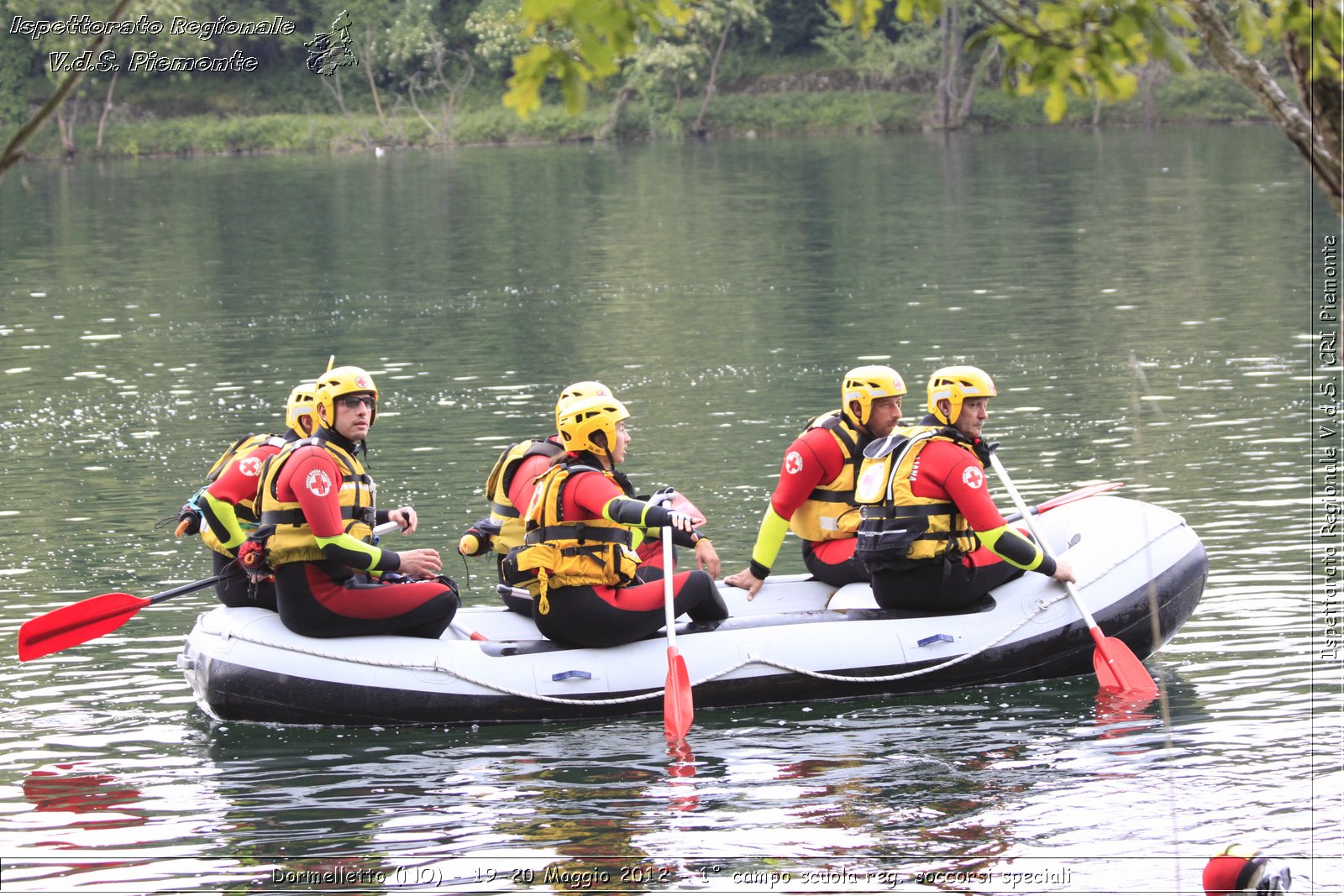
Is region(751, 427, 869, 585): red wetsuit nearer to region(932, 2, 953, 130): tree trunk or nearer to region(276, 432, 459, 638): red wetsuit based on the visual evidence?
region(276, 432, 459, 638): red wetsuit

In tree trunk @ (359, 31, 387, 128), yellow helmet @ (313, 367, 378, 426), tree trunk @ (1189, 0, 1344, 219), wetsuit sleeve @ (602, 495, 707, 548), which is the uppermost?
tree trunk @ (359, 31, 387, 128)

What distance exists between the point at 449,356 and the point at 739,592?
11.0 metres

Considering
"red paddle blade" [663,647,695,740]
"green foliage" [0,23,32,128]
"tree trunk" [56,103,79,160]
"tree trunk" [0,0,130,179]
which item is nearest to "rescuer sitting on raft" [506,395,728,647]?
"red paddle blade" [663,647,695,740]

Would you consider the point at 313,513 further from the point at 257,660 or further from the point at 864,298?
the point at 864,298

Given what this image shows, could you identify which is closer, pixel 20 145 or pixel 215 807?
pixel 20 145

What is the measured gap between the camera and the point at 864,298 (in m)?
23.1

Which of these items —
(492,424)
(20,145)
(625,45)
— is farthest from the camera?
(492,424)

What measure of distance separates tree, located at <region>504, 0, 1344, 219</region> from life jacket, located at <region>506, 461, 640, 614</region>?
363 centimetres

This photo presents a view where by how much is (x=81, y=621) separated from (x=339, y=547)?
1.79m

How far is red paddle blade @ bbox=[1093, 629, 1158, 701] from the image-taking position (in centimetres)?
880

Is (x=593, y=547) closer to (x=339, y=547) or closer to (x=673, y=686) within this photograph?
(x=673, y=686)

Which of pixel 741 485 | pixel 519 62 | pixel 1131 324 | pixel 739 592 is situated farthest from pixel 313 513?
pixel 1131 324

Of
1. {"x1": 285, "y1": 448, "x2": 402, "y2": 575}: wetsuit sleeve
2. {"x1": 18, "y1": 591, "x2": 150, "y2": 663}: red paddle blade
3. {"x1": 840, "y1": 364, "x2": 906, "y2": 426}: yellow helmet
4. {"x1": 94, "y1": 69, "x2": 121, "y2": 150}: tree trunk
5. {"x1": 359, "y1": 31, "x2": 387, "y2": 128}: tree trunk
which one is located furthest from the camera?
{"x1": 359, "y1": 31, "x2": 387, "y2": 128}: tree trunk

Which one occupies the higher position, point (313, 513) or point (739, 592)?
point (313, 513)
